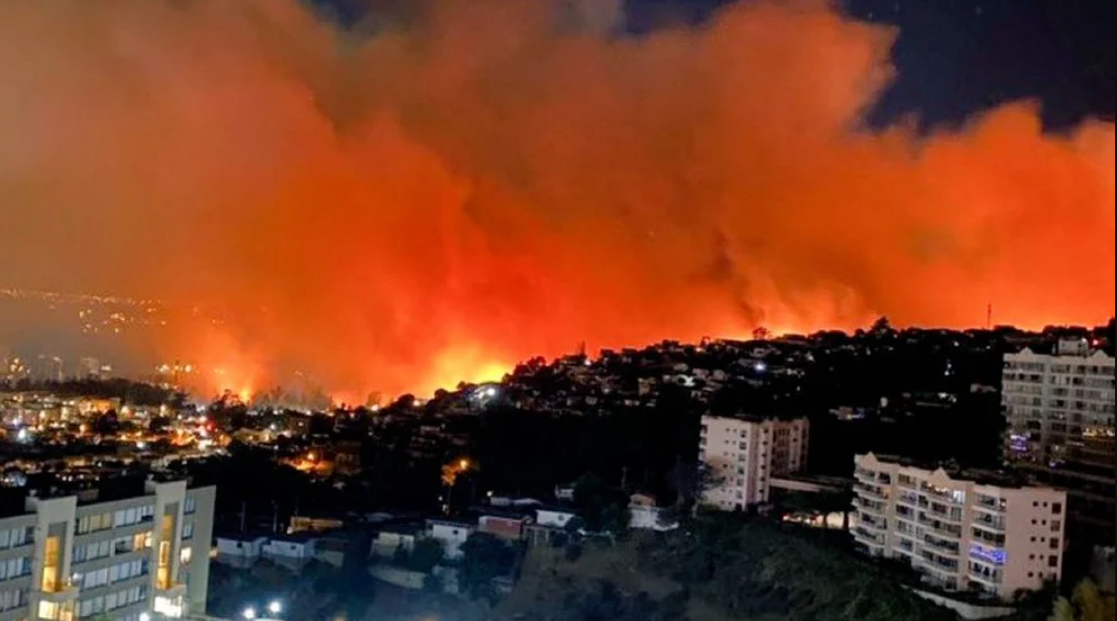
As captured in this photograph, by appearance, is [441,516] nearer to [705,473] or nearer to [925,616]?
[705,473]

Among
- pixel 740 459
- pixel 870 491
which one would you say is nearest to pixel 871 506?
pixel 870 491

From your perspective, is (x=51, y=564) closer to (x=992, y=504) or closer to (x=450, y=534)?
(x=450, y=534)

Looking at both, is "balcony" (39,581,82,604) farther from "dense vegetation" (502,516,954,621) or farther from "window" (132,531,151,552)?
"dense vegetation" (502,516,954,621)

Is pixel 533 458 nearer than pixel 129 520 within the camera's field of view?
No

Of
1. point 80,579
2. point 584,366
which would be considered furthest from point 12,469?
point 584,366

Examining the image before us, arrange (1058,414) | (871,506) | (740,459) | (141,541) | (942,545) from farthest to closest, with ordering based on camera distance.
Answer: (740,459)
(1058,414)
(871,506)
(942,545)
(141,541)

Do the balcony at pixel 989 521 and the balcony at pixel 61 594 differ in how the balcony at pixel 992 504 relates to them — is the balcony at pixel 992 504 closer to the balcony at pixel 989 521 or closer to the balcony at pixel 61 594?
the balcony at pixel 989 521

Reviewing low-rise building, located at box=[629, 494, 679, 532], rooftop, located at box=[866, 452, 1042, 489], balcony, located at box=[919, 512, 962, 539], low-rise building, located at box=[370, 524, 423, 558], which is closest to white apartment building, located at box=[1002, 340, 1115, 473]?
rooftop, located at box=[866, 452, 1042, 489]
